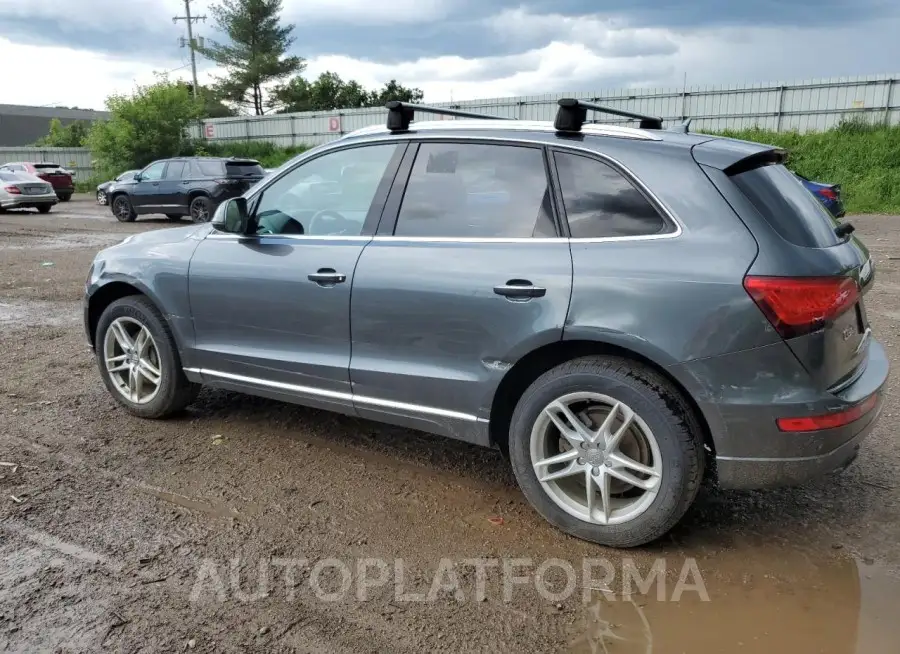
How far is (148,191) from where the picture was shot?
18828 mm

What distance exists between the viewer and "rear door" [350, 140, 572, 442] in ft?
10.4

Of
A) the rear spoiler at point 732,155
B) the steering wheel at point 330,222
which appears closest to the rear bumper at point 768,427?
the rear spoiler at point 732,155

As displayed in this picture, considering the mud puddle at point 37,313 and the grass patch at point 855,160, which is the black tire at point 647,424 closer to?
the mud puddle at point 37,313

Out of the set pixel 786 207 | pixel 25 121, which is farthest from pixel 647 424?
pixel 25 121

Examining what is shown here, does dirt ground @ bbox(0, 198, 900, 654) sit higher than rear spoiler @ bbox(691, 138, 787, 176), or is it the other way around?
rear spoiler @ bbox(691, 138, 787, 176)

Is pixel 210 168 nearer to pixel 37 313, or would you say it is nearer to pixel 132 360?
pixel 37 313

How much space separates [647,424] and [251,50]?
56.2m

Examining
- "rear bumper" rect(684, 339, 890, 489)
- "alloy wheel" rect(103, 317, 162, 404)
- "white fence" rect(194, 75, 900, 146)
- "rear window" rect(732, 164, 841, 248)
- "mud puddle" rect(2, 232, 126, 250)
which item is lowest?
"mud puddle" rect(2, 232, 126, 250)

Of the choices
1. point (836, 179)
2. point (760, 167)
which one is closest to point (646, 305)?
point (760, 167)

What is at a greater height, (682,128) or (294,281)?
(682,128)

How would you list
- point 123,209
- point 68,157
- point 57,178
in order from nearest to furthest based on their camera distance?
point 123,209 → point 57,178 → point 68,157

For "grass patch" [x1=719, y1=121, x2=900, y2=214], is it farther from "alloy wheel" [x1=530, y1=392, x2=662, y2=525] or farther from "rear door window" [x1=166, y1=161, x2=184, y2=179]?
"alloy wheel" [x1=530, y1=392, x2=662, y2=525]

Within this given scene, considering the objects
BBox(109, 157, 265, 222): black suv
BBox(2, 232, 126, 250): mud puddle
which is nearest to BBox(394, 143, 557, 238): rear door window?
BBox(2, 232, 126, 250): mud puddle

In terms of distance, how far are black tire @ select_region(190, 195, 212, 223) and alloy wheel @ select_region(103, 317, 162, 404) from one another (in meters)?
13.7
